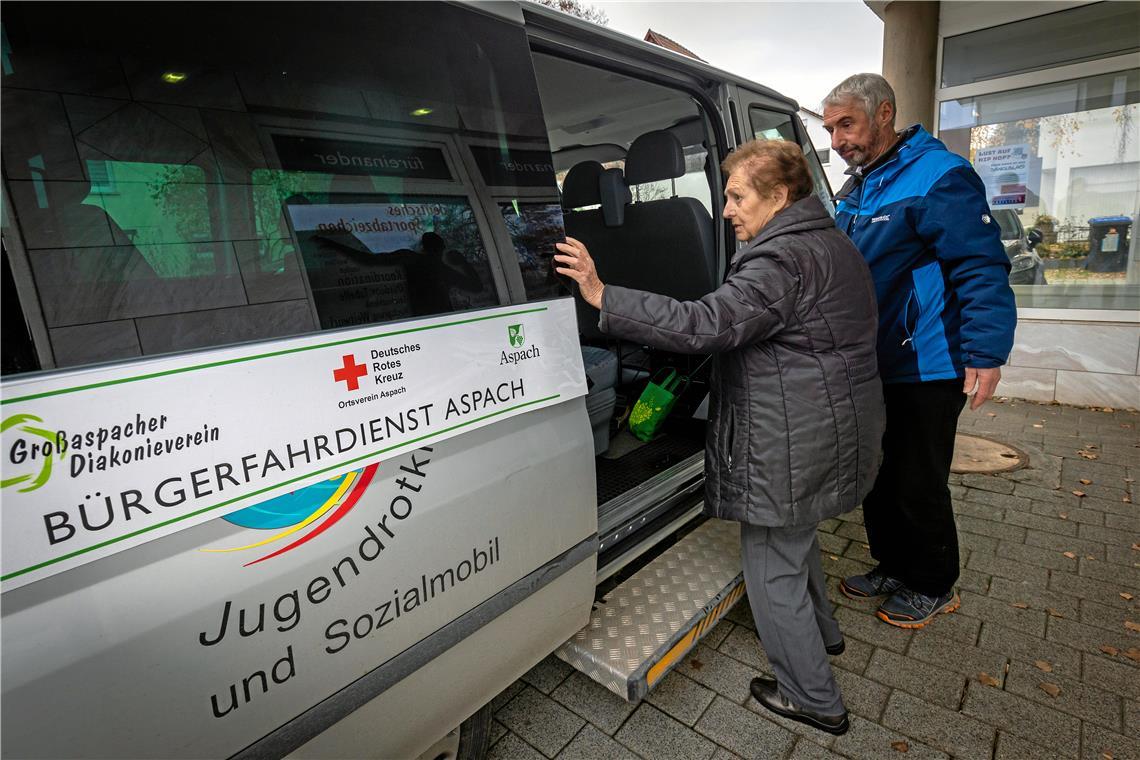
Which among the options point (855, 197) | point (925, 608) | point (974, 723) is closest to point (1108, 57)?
point (855, 197)

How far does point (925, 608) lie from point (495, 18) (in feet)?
9.17

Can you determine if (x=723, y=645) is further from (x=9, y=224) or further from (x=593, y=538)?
(x=9, y=224)

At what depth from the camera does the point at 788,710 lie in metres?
2.18

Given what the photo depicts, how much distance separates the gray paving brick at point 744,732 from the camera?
2.08 metres

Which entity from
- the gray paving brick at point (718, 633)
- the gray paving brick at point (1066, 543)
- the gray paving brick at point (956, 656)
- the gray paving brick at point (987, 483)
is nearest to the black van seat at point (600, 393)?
the gray paving brick at point (718, 633)

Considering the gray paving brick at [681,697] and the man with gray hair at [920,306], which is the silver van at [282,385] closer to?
the gray paving brick at [681,697]

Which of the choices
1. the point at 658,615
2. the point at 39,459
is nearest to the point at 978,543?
the point at 658,615

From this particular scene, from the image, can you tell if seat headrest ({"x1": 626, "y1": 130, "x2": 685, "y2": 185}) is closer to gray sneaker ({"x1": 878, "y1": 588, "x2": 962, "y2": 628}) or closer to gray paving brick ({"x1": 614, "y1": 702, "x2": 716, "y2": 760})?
gray sneaker ({"x1": 878, "y1": 588, "x2": 962, "y2": 628})

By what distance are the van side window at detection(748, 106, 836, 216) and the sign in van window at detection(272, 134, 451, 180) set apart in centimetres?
235

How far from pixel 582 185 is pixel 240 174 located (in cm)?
270

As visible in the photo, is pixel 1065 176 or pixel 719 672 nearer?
pixel 719 672

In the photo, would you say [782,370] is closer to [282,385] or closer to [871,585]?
[282,385]

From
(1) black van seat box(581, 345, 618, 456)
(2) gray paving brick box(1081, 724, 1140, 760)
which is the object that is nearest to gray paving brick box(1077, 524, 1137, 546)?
(2) gray paving brick box(1081, 724, 1140, 760)

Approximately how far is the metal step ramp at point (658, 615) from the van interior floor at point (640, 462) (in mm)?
356
